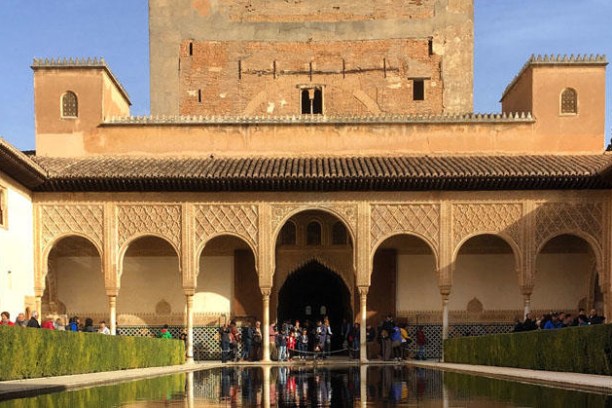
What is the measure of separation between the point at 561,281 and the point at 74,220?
10973mm

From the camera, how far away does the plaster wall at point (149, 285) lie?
72.0 feet

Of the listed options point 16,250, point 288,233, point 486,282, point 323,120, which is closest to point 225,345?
point 288,233

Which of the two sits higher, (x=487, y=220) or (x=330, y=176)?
(x=330, y=176)

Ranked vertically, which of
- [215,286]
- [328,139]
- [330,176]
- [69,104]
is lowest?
[215,286]

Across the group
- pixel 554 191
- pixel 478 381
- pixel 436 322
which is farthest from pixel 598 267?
pixel 478 381

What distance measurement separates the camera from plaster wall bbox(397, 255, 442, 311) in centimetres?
2198

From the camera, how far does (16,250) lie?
18.9 meters

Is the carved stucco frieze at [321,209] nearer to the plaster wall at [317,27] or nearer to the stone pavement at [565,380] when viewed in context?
the stone pavement at [565,380]

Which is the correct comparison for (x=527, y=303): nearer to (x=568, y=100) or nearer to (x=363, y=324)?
(x=363, y=324)

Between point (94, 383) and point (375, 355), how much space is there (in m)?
11.0

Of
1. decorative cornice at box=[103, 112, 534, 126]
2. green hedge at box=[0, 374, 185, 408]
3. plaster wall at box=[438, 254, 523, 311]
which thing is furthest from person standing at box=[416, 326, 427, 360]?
green hedge at box=[0, 374, 185, 408]

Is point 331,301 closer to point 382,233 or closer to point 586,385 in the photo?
point 382,233

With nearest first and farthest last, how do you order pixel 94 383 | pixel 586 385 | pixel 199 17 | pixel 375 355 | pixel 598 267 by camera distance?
pixel 586 385 < pixel 94 383 < pixel 598 267 < pixel 375 355 < pixel 199 17

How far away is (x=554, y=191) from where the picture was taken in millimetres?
20391
